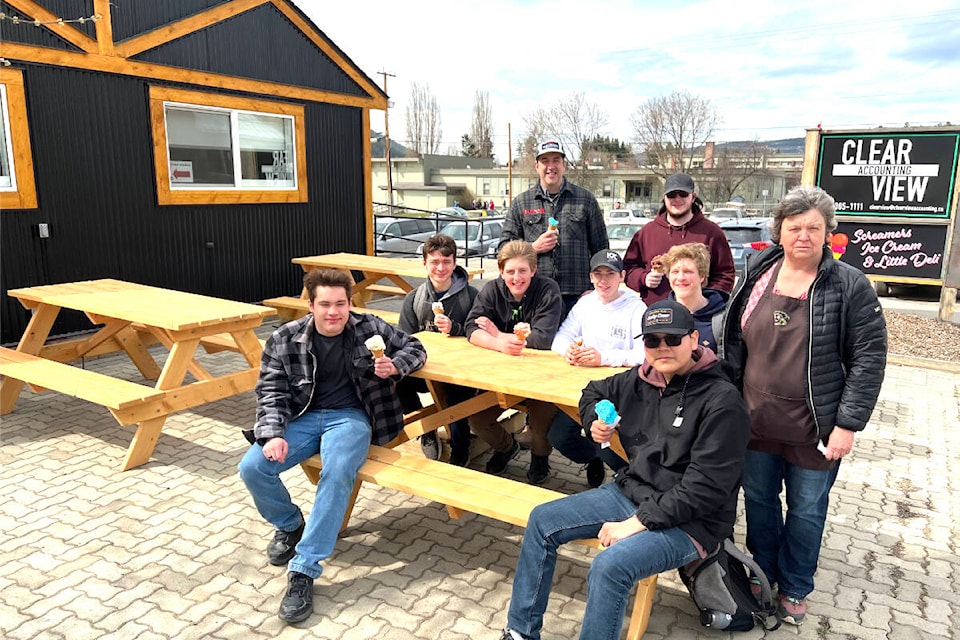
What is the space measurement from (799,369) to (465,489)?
1.53 meters

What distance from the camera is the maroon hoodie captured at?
4.09m

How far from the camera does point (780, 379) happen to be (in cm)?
282

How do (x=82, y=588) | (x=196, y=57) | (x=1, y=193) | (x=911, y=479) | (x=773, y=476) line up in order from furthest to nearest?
(x=196, y=57), (x=1, y=193), (x=911, y=479), (x=82, y=588), (x=773, y=476)

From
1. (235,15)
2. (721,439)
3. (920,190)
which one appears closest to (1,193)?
(235,15)

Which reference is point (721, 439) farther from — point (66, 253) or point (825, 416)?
point (66, 253)

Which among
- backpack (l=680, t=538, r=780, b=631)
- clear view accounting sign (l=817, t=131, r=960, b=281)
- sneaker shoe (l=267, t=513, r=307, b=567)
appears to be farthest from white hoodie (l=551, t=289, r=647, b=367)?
clear view accounting sign (l=817, t=131, r=960, b=281)

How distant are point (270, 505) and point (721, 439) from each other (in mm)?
2191

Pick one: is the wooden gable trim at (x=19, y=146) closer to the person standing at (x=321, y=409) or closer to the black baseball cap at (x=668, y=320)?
the person standing at (x=321, y=409)

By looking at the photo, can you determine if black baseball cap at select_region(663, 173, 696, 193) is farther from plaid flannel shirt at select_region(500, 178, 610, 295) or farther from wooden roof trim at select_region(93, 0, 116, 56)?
wooden roof trim at select_region(93, 0, 116, 56)

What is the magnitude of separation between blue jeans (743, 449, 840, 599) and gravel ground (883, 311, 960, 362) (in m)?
5.45

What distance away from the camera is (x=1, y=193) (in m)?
6.55

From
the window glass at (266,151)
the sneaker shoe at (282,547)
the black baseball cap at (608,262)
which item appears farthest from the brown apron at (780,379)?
the window glass at (266,151)

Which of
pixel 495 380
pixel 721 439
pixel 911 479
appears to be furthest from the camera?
pixel 911 479

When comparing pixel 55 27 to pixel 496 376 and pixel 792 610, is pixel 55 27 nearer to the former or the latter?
pixel 496 376
